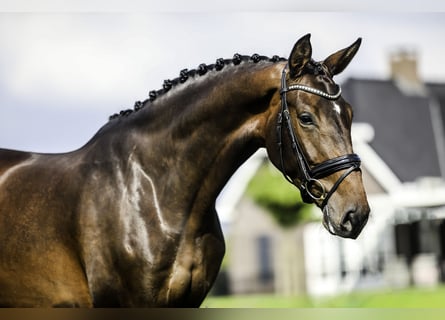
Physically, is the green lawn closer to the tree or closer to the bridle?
the tree

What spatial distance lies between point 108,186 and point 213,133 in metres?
0.60

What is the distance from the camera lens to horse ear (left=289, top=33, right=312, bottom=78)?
3447 mm

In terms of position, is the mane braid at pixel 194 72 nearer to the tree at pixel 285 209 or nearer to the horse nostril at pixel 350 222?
the horse nostril at pixel 350 222

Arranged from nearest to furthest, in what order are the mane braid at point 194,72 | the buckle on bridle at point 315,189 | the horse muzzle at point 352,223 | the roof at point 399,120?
the horse muzzle at point 352,223 → the buckle on bridle at point 315,189 → the mane braid at point 194,72 → the roof at point 399,120

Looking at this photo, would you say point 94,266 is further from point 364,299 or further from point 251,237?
point 251,237

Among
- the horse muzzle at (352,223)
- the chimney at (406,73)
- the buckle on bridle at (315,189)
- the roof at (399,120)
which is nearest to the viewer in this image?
the horse muzzle at (352,223)

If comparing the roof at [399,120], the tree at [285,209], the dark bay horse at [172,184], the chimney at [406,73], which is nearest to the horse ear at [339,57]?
the dark bay horse at [172,184]

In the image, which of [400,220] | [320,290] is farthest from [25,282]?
[400,220]

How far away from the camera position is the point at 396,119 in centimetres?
2586

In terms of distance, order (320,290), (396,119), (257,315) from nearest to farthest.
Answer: (257,315)
(320,290)
(396,119)

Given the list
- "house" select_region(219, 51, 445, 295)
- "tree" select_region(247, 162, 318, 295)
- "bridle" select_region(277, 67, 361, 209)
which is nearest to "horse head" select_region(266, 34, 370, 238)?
"bridle" select_region(277, 67, 361, 209)

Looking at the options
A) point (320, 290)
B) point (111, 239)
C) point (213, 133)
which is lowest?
point (320, 290)

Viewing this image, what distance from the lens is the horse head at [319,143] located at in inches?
131

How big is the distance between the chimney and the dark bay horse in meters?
22.3
